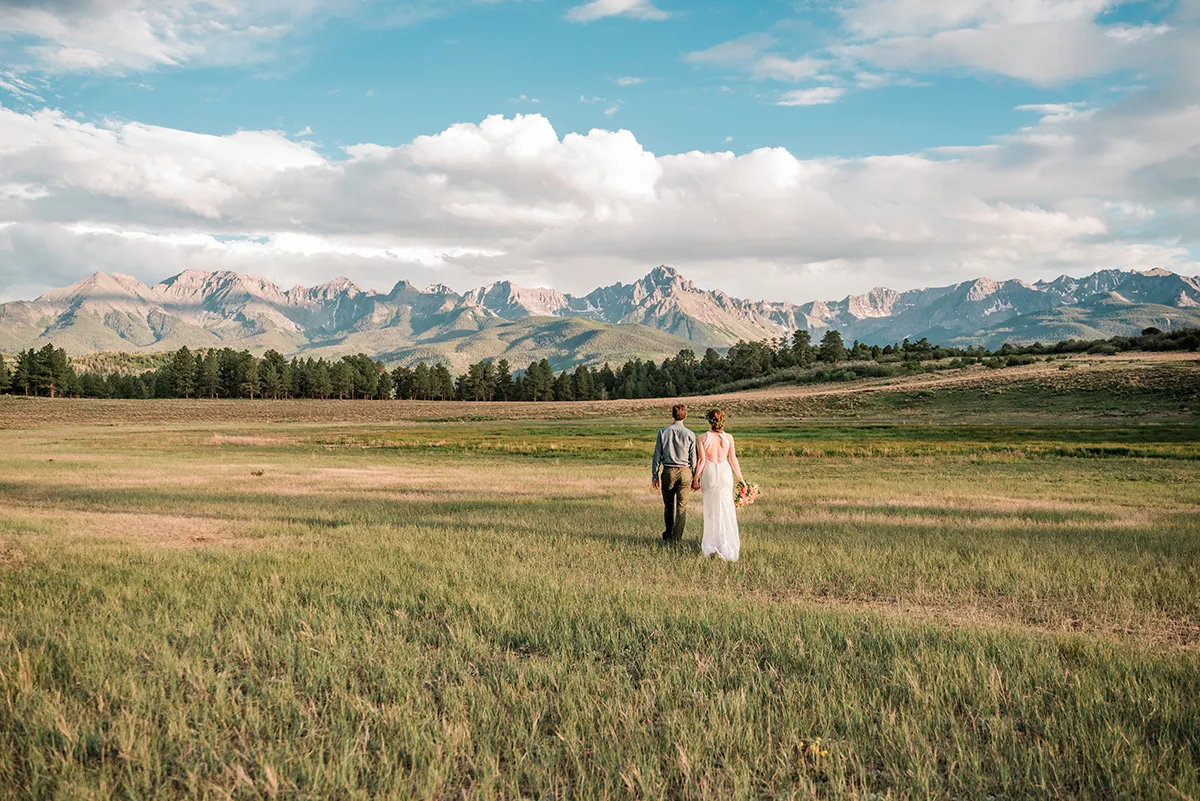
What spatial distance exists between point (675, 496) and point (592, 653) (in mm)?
7728

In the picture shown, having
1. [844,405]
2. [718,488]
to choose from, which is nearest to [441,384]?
[844,405]

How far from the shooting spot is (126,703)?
6062 millimetres

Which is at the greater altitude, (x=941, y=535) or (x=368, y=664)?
(x=368, y=664)

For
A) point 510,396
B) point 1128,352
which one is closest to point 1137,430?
point 1128,352

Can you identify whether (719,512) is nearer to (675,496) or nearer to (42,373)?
(675,496)

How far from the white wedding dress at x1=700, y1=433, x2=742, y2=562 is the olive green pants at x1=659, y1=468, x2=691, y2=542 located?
38.9 inches

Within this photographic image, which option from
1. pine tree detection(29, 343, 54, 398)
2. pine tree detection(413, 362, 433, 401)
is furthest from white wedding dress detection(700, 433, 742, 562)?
pine tree detection(29, 343, 54, 398)

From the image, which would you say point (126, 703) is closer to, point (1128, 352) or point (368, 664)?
point (368, 664)

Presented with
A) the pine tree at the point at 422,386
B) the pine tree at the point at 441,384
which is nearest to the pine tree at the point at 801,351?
the pine tree at the point at 441,384

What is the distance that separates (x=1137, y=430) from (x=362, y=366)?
177928 millimetres

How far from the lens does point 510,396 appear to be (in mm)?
192000

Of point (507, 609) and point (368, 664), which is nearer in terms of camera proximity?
point (368, 664)

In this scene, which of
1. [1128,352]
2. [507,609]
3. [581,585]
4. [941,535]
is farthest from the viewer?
[1128,352]

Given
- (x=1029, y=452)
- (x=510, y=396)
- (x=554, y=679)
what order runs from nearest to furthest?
(x=554, y=679), (x=1029, y=452), (x=510, y=396)
